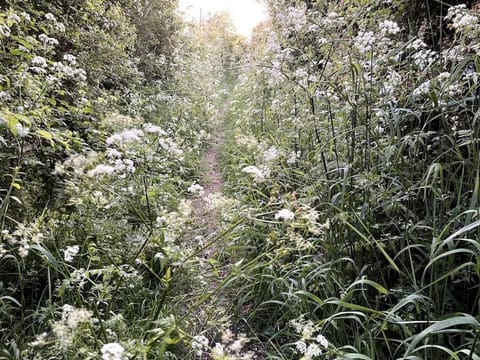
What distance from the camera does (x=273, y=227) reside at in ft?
8.94

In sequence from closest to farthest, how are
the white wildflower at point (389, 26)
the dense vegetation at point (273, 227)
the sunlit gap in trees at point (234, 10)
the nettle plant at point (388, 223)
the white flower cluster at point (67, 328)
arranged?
the white flower cluster at point (67, 328)
the dense vegetation at point (273, 227)
the nettle plant at point (388, 223)
the white wildflower at point (389, 26)
the sunlit gap in trees at point (234, 10)

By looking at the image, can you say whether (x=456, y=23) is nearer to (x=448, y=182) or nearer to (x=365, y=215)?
(x=448, y=182)

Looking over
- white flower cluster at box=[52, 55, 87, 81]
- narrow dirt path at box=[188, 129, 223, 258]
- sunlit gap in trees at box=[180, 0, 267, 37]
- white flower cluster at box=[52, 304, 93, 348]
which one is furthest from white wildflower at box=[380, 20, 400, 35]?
sunlit gap in trees at box=[180, 0, 267, 37]

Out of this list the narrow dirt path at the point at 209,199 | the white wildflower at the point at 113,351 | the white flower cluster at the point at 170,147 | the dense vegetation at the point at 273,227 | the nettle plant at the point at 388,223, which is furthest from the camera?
the narrow dirt path at the point at 209,199

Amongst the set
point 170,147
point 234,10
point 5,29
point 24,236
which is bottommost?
point 24,236

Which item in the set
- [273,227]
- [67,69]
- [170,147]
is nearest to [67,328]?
[170,147]

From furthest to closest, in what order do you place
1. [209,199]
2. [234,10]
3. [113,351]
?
[234,10] < [209,199] < [113,351]

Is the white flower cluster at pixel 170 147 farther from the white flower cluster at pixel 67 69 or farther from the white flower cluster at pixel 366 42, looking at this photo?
the white flower cluster at pixel 366 42

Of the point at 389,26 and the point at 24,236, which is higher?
the point at 389,26

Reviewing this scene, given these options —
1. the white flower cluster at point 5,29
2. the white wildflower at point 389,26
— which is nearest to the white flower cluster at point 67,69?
the white flower cluster at point 5,29

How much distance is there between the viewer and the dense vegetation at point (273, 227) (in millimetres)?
1560

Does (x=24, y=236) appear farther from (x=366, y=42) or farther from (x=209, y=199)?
(x=366, y=42)

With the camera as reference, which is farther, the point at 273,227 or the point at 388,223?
the point at 273,227

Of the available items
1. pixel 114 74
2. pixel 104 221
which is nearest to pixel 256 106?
pixel 114 74
